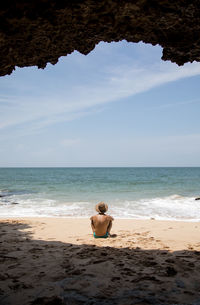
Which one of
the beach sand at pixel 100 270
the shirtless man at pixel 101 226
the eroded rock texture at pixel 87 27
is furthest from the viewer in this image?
the shirtless man at pixel 101 226

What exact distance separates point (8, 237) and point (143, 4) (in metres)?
6.18

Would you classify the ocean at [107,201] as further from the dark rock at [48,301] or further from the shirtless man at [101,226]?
the dark rock at [48,301]

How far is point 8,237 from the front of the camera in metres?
5.81

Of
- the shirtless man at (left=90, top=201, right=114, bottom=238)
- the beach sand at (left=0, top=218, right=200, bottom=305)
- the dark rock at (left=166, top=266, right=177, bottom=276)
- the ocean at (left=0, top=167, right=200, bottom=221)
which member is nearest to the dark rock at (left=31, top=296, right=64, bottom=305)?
the beach sand at (left=0, top=218, right=200, bottom=305)

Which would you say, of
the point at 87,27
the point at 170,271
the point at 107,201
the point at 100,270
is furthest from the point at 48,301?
the point at 107,201

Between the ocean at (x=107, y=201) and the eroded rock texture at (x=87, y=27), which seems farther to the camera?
the ocean at (x=107, y=201)

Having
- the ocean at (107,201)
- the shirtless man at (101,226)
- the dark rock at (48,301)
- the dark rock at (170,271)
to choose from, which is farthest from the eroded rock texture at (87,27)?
the ocean at (107,201)

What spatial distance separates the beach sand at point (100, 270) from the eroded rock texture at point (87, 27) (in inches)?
118

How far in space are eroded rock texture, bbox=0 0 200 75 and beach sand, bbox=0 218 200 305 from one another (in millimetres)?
2995

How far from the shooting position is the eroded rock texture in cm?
208

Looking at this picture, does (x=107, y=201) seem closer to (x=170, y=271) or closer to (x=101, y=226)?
(x=101, y=226)

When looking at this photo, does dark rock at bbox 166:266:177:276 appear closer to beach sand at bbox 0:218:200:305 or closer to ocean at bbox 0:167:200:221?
beach sand at bbox 0:218:200:305

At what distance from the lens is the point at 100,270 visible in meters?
3.34

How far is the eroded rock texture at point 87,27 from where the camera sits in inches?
81.8
